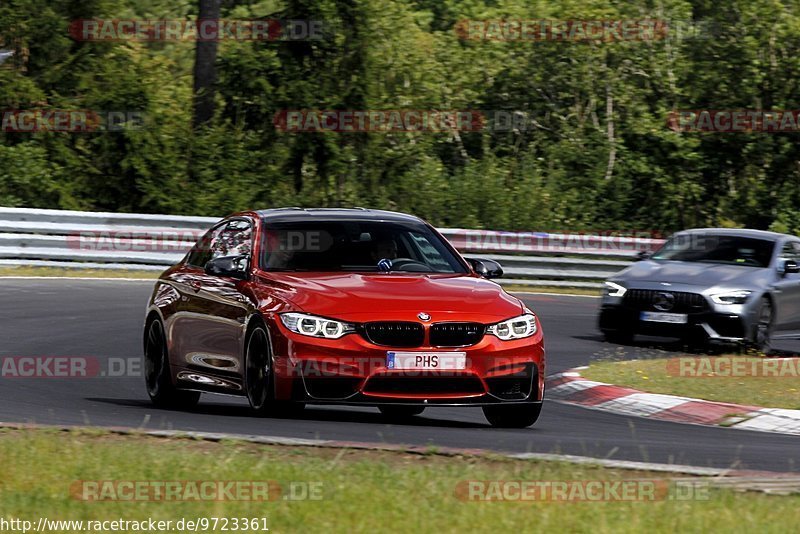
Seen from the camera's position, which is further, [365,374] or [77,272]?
[77,272]

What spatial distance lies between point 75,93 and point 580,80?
415 inches

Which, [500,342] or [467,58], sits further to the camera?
[467,58]

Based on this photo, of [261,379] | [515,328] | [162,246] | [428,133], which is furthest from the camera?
[428,133]

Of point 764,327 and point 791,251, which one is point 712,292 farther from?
point 791,251

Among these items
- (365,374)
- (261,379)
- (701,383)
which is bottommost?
(701,383)

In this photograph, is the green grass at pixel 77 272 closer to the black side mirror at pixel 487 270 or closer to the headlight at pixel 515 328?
the black side mirror at pixel 487 270

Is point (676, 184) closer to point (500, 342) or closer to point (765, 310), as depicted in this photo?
point (765, 310)

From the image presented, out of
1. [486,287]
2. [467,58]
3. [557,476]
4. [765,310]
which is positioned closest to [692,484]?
[557,476]

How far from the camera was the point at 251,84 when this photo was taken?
3020 cm

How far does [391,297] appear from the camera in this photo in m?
9.93

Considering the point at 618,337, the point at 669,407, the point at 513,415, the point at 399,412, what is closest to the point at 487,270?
the point at 399,412

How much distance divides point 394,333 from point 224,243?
214cm

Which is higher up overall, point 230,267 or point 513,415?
point 230,267

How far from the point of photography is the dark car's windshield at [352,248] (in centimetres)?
1073
